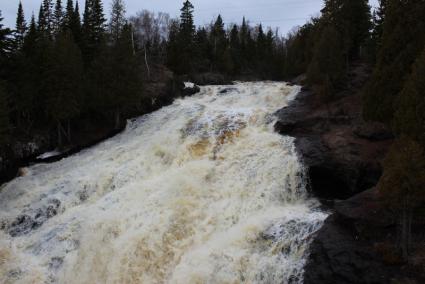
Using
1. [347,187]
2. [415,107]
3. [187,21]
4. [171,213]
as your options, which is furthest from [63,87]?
[187,21]

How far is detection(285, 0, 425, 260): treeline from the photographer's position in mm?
13203

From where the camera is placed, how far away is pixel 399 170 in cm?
1309

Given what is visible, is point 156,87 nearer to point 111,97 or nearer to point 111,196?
point 111,97

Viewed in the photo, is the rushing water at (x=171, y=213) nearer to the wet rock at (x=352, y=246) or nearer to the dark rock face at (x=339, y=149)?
the wet rock at (x=352, y=246)

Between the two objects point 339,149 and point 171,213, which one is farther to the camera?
point 339,149

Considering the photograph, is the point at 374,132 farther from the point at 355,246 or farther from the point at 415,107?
the point at 355,246

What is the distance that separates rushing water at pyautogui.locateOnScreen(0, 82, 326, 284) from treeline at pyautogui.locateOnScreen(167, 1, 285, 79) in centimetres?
2968

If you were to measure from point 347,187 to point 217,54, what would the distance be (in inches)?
2012

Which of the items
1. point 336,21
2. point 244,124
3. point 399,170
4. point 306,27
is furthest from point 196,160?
point 306,27

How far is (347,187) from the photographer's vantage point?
2052cm

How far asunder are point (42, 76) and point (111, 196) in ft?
57.3

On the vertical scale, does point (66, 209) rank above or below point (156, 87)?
below

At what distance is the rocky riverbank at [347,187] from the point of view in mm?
13867

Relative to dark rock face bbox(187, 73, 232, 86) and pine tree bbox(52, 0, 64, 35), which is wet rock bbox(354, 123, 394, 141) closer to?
dark rock face bbox(187, 73, 232, 86)
